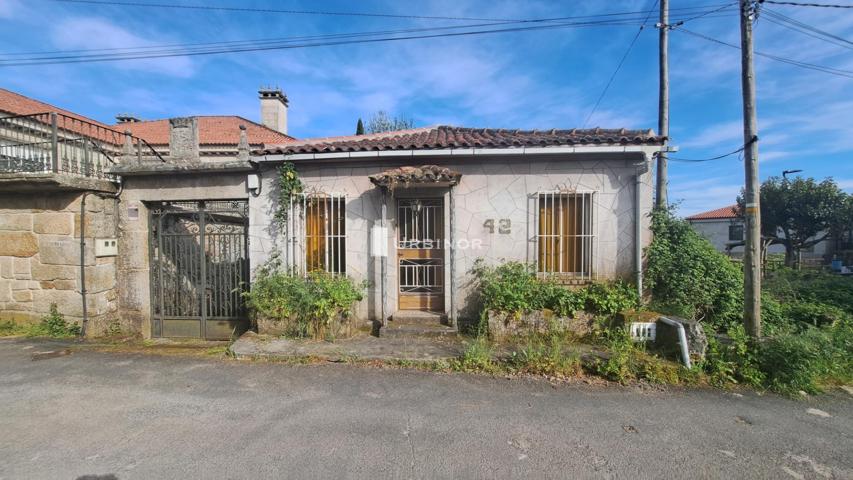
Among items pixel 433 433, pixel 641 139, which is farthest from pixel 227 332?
pixel 641 139

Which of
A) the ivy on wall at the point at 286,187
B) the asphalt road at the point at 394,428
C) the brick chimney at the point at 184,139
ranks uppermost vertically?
the brick chimney at the point at 184,139

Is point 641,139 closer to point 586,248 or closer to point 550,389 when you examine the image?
point 586,248

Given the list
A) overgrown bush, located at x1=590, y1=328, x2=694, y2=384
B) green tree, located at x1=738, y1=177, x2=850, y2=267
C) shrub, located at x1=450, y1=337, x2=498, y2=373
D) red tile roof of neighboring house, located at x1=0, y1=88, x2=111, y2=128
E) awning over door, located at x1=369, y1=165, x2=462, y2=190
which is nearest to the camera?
overgrown bush, located at x1=590, y1=328, x2=694, y2=384

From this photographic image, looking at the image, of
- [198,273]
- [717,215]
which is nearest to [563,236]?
[198,273]

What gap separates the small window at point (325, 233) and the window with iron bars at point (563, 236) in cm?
342

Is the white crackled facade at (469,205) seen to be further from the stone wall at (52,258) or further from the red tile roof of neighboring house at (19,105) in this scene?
the red tile roof of neighboring house at (19,105)

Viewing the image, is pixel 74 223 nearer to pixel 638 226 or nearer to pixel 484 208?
pixel 484 208

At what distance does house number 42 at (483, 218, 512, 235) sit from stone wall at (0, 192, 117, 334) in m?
6.91

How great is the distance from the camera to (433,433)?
3141mm

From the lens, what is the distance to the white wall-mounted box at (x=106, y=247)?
→ 6312mm

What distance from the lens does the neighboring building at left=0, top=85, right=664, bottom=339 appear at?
585 centimetres

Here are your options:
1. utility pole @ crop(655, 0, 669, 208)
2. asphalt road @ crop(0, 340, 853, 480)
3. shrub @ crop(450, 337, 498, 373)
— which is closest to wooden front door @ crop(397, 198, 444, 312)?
shrub @ crop(450, 337, 498, 373)

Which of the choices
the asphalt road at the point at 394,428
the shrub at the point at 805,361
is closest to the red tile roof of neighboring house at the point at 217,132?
the asphalt road at the point at 394,428

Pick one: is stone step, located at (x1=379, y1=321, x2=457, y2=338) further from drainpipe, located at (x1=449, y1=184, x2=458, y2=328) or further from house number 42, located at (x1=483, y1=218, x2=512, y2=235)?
house number 42, located at (x1=483, y1=218, x2=512, y2=235)
